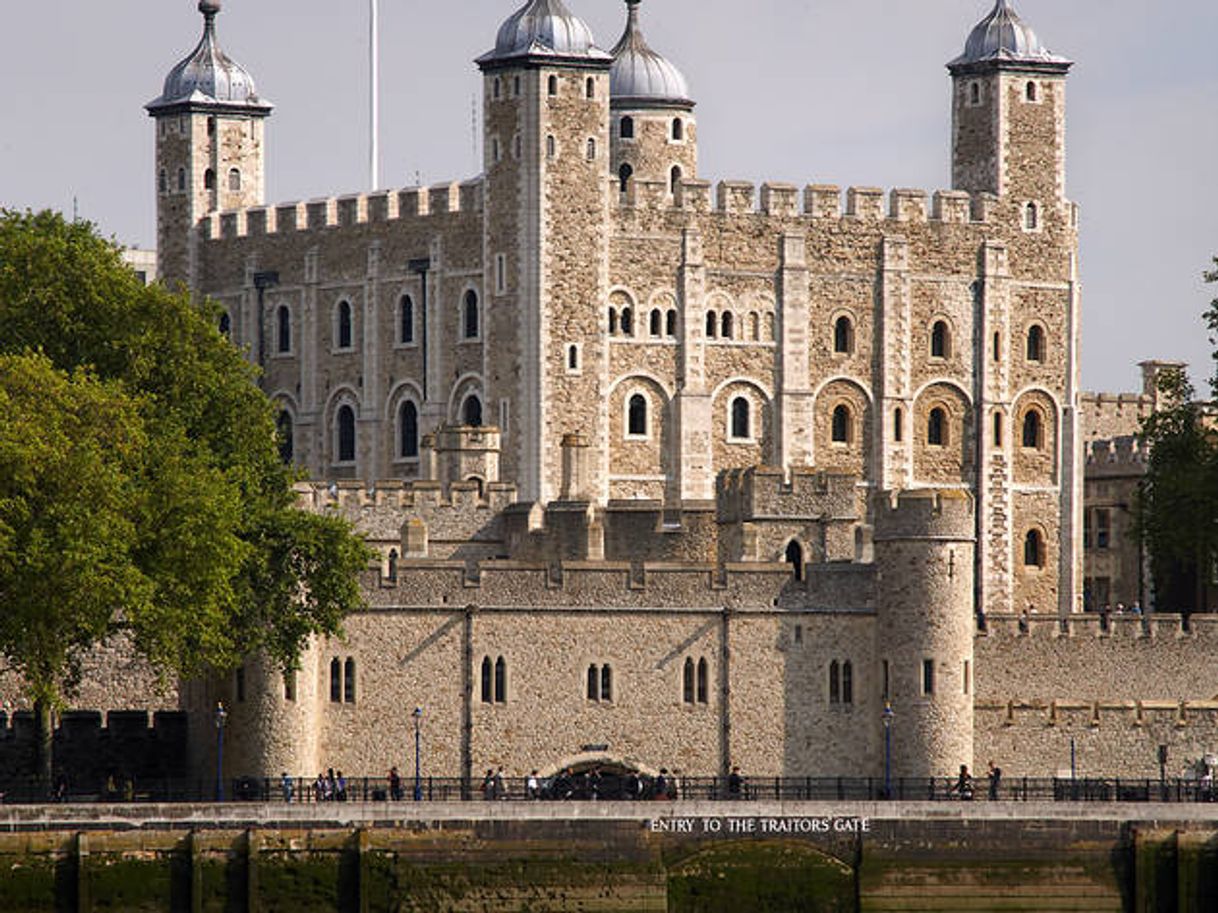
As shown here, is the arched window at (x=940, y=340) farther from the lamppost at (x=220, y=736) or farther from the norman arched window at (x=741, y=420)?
the lamppost at (x=220, y=736)

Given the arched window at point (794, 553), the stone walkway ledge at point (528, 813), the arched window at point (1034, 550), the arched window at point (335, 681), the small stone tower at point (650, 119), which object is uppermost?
the small stone tower at point (650, 119)

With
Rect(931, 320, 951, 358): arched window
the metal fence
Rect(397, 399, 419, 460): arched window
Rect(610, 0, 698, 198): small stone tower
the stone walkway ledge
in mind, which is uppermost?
Rect(610, 0, 698, 198): small stone tower

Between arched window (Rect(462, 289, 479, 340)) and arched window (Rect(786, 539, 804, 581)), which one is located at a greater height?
arched window (Rect(462, 289, 479, 340))

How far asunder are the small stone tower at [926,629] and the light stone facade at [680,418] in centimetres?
7

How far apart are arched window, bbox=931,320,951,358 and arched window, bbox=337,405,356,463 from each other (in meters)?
15.3

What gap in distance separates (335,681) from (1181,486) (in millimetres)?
27088

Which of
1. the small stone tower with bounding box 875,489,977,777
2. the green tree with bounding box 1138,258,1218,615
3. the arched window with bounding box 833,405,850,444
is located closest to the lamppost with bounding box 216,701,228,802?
the small stone tower with bounding box 875,489,977,777

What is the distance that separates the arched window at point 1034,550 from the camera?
118 meters

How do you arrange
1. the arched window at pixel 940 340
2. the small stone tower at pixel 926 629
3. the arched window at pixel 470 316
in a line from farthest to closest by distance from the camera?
1. the arched window at pixel 940 340
2. the arched window at pixel 470 316
3. the small stone tower at pixel 926 629

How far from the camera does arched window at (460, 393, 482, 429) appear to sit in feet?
367

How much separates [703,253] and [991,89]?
10.9m

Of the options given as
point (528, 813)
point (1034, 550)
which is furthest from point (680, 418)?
point (528, 813)

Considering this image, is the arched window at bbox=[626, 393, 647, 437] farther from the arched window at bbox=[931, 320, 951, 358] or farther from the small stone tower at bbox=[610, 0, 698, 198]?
the small stone tower at bbox=[610, 0, 698, 198]

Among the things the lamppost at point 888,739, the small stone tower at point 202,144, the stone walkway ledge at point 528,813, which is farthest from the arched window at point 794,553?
the small stone tower at point 202,144
